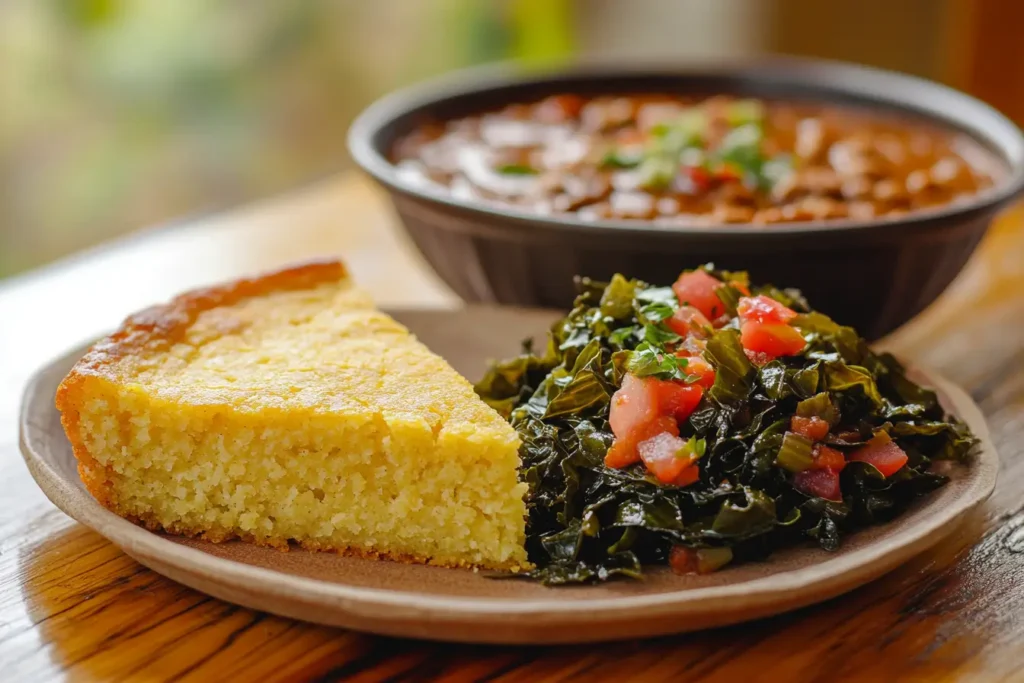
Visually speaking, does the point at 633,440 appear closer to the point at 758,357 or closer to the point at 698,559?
the point at 698,559

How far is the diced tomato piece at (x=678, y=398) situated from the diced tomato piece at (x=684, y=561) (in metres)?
0.38

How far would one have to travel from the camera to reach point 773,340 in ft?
10.8

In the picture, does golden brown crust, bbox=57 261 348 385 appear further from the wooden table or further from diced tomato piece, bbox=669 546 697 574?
diced tomato piece, bbox=669 546 697 574

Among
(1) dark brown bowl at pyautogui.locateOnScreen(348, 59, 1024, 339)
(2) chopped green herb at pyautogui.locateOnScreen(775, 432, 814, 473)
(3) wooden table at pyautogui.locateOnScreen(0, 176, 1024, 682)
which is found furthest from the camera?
(1) dark brown bowl at pyautogui.locateOnScreen(348, 59, 1024, 339)

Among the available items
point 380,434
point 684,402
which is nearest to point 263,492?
point 380,434

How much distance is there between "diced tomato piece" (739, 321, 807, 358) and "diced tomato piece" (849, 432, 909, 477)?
1.06 ft

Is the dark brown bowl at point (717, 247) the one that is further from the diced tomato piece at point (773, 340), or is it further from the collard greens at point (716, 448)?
the diced tomato piece at point (773, 340)

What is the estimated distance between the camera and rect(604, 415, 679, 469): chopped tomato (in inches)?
121

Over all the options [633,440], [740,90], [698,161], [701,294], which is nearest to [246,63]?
[740,90]

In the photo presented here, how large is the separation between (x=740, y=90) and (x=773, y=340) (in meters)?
2.85

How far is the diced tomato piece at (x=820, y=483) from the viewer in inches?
120

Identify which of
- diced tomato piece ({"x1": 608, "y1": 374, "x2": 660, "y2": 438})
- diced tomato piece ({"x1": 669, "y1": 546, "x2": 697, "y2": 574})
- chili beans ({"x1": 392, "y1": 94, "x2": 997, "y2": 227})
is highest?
chili beans ({"x1": 392, "y1": 94, "x2": 997, "y2": 227})

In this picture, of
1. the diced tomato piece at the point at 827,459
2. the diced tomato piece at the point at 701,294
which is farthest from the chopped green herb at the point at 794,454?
the diced tomato piece at the point at 701,294

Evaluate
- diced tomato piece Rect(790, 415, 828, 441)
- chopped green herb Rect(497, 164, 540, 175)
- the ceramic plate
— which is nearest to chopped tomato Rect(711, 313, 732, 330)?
diced tomato piece Rect(790, 415, 828, 441)
